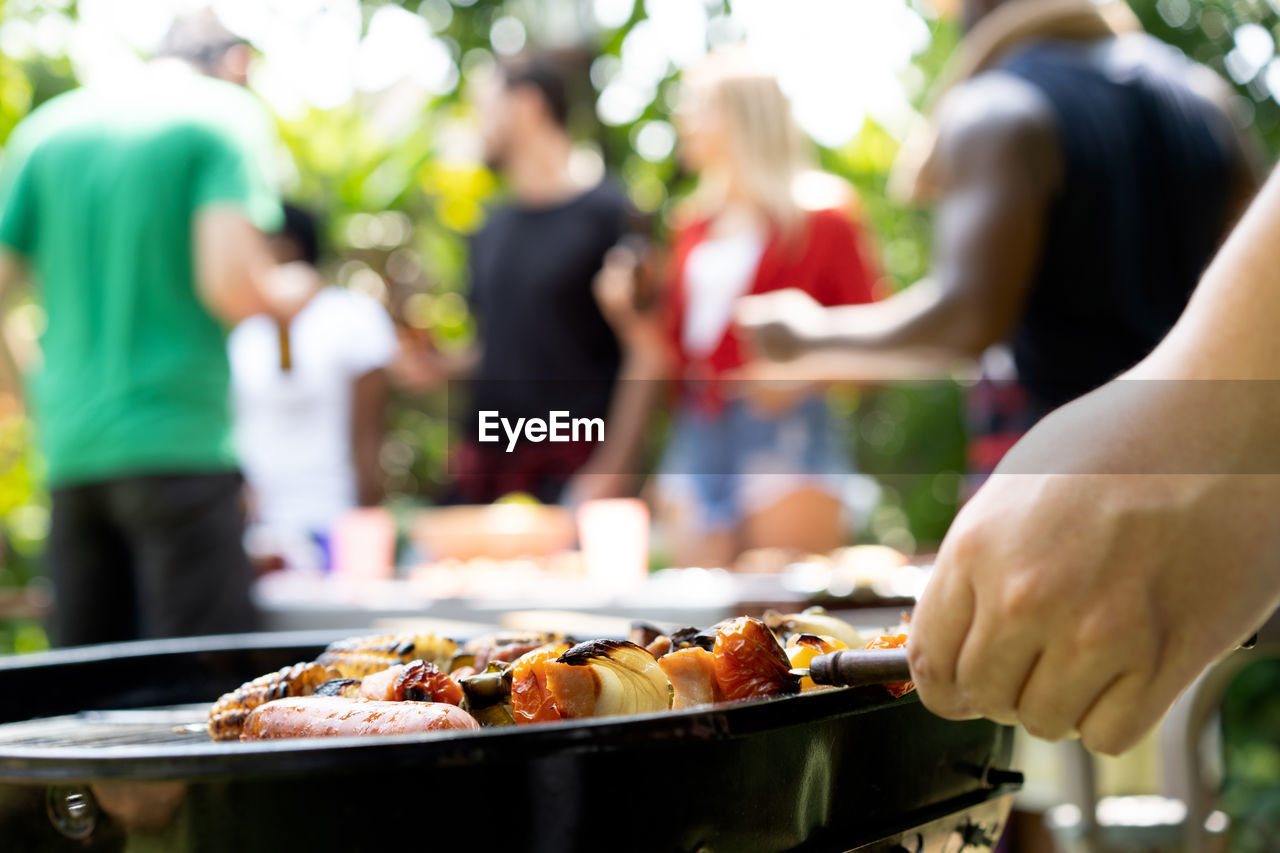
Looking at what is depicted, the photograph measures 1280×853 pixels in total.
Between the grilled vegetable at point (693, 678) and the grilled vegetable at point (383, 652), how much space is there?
261 millimetres

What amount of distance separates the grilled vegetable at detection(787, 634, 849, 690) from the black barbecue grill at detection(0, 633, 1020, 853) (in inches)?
2.7

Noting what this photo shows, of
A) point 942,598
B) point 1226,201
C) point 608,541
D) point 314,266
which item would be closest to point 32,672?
point 942,598

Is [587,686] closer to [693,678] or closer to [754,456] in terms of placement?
[693,678]

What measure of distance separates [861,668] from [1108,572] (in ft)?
0.52

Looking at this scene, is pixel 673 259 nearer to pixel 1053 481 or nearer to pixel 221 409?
pixel 221 409

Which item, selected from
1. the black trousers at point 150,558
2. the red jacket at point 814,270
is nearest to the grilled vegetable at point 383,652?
the black trousers at point 150,558

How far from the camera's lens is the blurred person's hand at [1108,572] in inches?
25.4

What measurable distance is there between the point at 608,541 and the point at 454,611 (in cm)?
42

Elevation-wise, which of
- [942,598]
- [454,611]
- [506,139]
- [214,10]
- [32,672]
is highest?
[214,10]

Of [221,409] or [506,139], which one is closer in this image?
[221,409]

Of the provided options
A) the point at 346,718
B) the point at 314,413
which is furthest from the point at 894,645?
the point at 314,413

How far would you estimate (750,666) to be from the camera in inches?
32.9

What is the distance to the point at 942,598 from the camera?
68cm

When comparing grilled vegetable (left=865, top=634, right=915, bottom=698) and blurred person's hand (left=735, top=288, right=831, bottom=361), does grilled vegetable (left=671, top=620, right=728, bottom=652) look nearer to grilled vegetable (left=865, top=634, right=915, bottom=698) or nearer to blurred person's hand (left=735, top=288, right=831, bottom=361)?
grilled vegetable (left=865, top=634, right=915, bottom=698)
